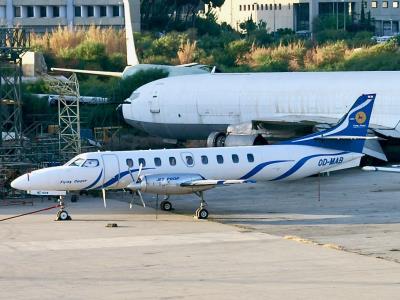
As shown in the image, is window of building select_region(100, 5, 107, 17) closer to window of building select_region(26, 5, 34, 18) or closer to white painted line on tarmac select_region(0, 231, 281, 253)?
window of building select_region(26, 5, 34, 18)

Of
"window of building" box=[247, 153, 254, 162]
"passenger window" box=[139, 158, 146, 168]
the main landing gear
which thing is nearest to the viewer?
the main landing gear

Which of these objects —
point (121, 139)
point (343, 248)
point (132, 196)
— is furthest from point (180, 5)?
point (343, 248)

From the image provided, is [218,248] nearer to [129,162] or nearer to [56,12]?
[129,162]

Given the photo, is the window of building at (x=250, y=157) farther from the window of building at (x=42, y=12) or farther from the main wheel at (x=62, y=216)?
the window of building at (x=42, y=12)

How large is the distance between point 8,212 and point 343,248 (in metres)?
12.9

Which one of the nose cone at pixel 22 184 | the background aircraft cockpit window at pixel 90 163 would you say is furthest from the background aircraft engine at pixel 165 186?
the nose cone at pixel 22 184

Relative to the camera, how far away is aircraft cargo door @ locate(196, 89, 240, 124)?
54156 millimetres

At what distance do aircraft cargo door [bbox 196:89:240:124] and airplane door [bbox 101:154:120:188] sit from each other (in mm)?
15922

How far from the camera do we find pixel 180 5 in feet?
414

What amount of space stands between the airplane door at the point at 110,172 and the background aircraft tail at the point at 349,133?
231 inches

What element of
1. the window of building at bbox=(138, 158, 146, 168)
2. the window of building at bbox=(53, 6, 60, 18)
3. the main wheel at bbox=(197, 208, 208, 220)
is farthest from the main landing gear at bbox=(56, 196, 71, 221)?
the window of building at bbox=(53, 6, 60, 18)

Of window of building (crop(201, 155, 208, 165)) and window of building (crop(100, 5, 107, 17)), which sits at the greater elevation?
window of building (crop(100, 5, 107, 17))

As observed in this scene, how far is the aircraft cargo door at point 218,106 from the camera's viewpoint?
178 feet

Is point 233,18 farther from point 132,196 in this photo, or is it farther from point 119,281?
point 119,281
